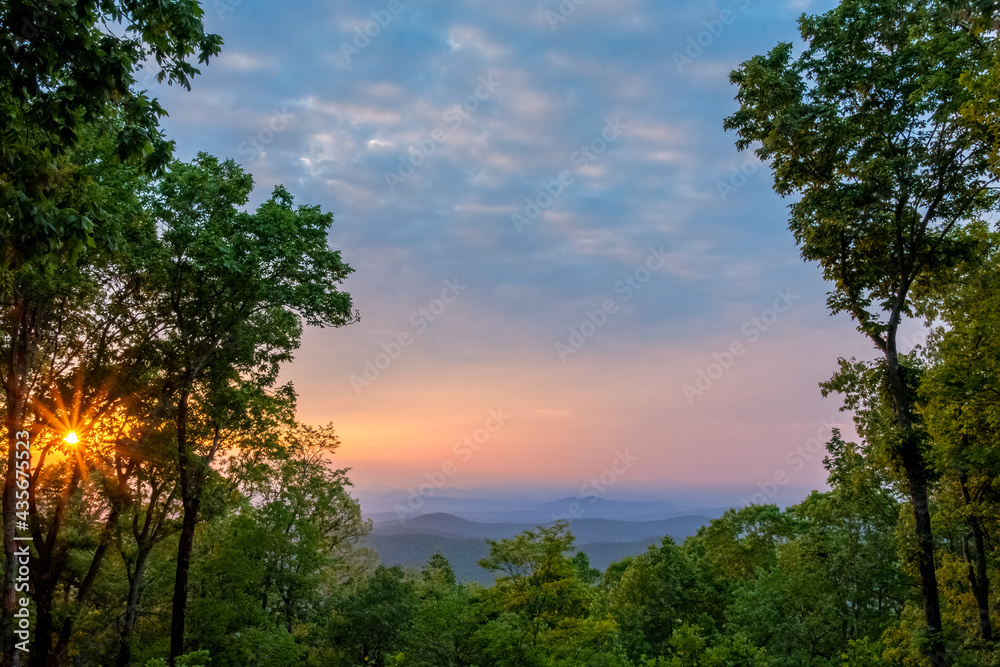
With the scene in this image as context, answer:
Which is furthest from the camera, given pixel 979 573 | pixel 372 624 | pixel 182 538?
pixel 372 624

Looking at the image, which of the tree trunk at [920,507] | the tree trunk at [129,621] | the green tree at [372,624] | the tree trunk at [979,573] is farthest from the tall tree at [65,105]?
the green tree at [372,624]

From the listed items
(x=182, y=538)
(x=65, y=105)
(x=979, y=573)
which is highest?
(x=65, y=105)

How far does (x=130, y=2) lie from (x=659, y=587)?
26810mm

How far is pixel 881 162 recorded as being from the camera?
38.4 ft

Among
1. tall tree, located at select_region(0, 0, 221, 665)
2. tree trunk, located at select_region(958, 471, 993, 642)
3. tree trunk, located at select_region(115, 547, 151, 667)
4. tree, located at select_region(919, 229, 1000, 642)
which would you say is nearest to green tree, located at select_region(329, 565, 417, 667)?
tree trunk, located at select_region(115, 547, 151, 667)

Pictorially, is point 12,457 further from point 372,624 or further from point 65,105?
point 372,624

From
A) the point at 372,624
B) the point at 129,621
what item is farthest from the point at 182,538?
the point at 372,624

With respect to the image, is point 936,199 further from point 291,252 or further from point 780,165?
point 291,252

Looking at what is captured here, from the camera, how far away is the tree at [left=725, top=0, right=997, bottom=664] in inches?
450

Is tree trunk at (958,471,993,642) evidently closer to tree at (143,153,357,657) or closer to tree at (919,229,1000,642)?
tree at (919,229,1000,642)

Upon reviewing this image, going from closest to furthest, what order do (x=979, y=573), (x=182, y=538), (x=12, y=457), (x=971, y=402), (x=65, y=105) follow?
(x=65, y=105) < (x=971, y=402) < (x=12, y=457) < (x=979, y=573) < (x=182, y=538)

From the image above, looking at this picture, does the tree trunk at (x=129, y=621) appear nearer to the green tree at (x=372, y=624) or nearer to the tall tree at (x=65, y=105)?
the green tree at (x=372, y=624)

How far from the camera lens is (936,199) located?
39.8ft

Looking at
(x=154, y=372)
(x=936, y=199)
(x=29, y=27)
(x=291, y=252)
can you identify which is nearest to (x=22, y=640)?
(x=154, y=372)
